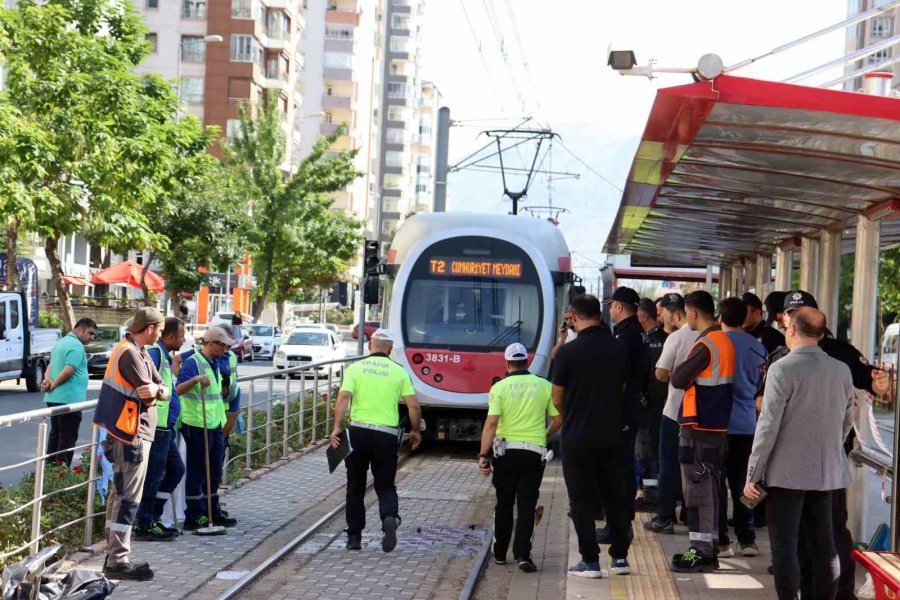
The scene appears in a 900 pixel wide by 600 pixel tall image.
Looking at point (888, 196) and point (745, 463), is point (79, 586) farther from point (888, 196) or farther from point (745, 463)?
point (888, 196)

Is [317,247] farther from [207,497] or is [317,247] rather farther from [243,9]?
[207,497]

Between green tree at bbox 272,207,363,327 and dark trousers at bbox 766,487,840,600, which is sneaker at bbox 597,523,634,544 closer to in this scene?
dark trousers at bbox 766,487,840,600

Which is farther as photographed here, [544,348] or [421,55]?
[421,55]

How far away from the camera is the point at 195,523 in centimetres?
1088

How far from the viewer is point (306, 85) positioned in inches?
4050

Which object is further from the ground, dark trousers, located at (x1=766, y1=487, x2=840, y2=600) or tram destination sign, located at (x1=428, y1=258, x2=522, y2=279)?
tram destination sign, located at (x1=428, y1=258, x2=522, y2=279)

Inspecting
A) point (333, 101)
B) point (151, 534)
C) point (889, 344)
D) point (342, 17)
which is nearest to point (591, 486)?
point (151, 534)

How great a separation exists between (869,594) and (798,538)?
1.71 ft

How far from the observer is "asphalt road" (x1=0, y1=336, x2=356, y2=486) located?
10711 millimetres

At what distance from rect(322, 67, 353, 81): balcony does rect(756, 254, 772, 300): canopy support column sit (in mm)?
86675

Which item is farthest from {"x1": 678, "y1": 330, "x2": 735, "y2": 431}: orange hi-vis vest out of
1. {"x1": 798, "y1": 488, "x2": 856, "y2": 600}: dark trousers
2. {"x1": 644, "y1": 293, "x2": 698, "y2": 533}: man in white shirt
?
{"x1": 798, "y1": 488, "x2": 856, "y2": 600}: dark trousers

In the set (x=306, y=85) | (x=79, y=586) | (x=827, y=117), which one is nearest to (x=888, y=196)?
(x=827, y=117)

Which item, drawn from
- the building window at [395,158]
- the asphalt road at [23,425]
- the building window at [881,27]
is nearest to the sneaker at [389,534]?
the asphalt road at [23,425]

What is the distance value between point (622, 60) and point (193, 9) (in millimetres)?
66955
